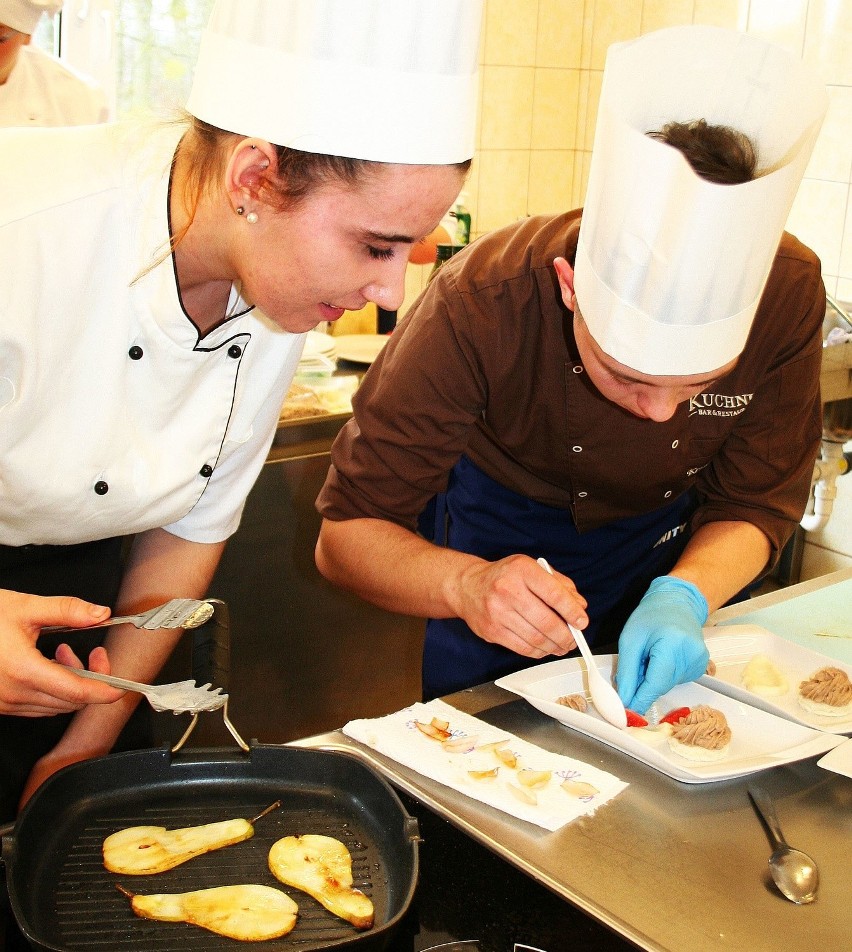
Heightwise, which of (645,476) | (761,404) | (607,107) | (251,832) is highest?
(607,107)

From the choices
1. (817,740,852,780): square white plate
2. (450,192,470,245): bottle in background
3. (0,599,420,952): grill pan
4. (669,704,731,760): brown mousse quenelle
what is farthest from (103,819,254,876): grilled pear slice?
(450,192,470,245): bottle in background

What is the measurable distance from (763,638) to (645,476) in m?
0.31

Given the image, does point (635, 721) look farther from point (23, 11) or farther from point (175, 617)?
point (23, 11)

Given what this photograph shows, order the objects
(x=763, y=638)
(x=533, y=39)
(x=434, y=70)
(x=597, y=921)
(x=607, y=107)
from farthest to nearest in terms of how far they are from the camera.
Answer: (x=533, y=39)
(x=763, y=638)
(x=607, y=107)
(x=434, y=70)
(x=597, y=921)

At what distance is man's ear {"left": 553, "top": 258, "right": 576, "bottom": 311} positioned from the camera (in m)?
1.53

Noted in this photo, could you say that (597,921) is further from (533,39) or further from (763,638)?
(533,39)

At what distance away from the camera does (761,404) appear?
1766 millimetres

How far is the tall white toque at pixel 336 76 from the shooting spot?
3.88ft

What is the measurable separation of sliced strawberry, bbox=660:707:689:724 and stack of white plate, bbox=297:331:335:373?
1.69 m

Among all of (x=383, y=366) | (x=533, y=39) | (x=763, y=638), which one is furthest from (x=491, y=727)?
(x=533, y=39)

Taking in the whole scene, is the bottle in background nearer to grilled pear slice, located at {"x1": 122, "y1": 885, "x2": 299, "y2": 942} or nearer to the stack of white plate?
the stack of white plate

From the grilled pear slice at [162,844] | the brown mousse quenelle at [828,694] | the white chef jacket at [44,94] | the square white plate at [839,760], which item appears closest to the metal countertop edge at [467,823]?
the grilled pear slice at [162,844]

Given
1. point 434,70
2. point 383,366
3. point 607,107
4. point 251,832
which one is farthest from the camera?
point 383,366

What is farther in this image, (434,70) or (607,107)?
(607,107)
